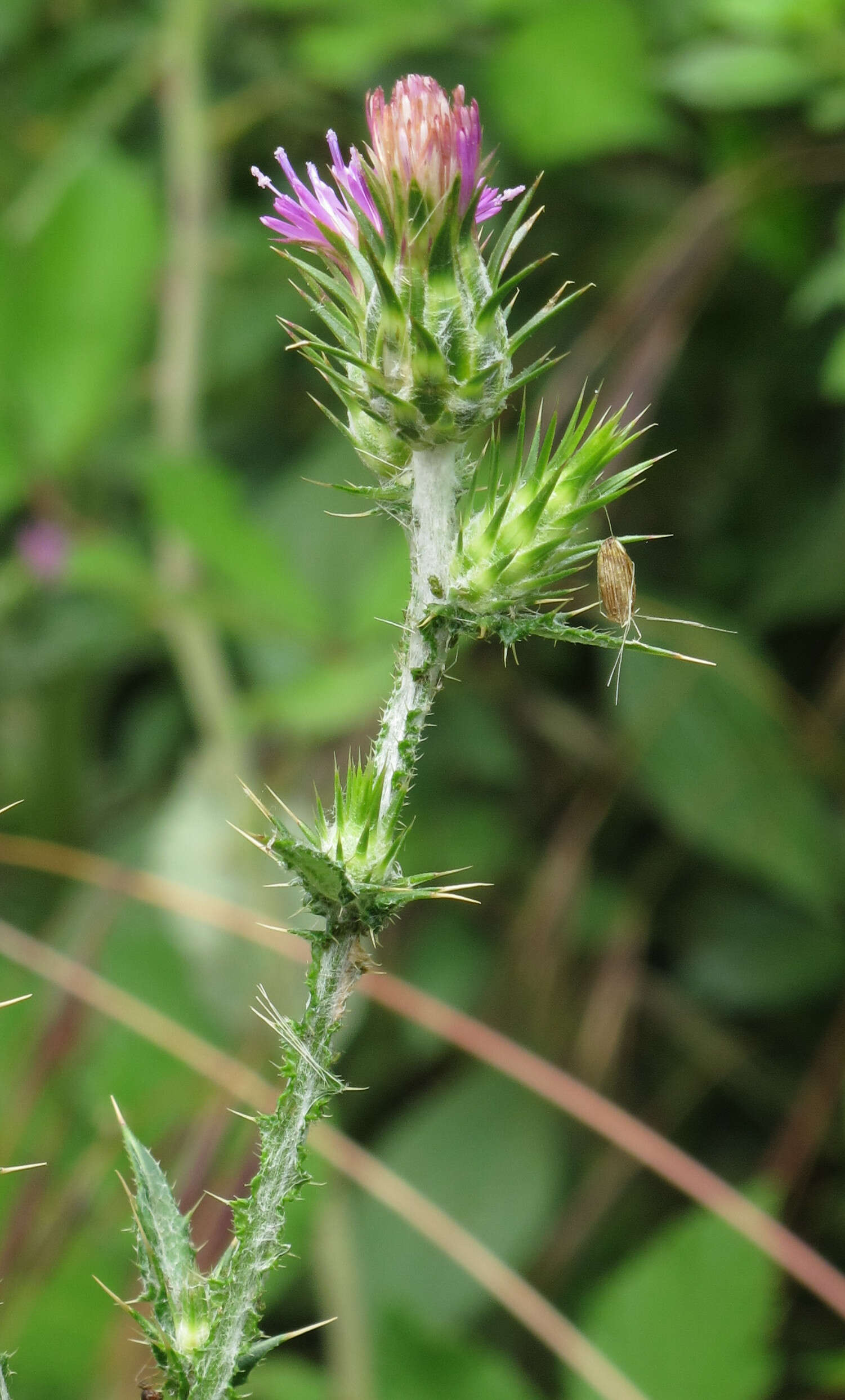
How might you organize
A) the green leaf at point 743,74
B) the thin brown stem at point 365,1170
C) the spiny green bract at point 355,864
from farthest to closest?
the green leaf at point 743,74 → the thin brown stem at point 365,1170 → the spiny green bract at point 355,864

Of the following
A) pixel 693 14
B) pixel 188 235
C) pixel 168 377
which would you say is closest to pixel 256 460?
pixel 168 377

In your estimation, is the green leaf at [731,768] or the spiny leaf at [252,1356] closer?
the spiny leaf at [252,1356]

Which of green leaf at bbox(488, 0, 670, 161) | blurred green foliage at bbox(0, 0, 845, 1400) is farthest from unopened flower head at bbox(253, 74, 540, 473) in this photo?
green leaf at bbox(488, 0, 670, 161)

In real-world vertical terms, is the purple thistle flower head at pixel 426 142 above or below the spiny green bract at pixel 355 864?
above

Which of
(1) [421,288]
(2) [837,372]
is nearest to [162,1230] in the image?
(1) [421,288]

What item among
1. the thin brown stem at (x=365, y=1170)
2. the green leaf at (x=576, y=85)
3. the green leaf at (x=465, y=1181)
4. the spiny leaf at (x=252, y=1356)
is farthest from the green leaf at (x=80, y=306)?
the spiny leaf at (x=252, y=1356)

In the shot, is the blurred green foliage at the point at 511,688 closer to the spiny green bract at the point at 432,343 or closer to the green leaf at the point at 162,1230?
the green leaf at the point at 162,1230
